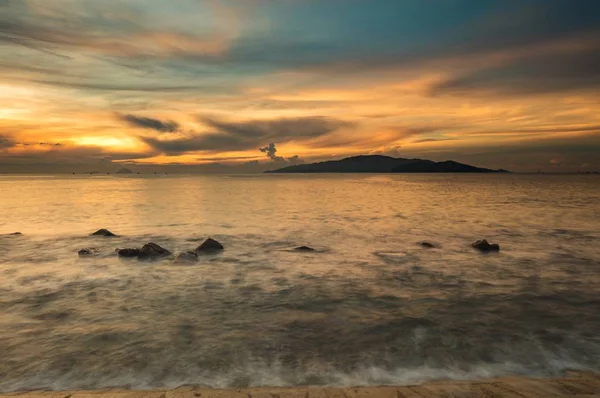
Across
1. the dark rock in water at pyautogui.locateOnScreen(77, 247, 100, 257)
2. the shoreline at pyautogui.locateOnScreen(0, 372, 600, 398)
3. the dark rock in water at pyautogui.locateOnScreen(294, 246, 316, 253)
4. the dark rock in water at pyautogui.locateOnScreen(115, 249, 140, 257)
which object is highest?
the shoreline at pyautogui.locateOnScreen(0, 372, 600, 398)

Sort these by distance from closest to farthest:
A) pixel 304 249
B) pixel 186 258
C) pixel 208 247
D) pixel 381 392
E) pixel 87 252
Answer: pixel 381 392, pixel 186 258, pixel 87 252, pixel 208 247, pixel 304 249

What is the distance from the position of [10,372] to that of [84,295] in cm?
569

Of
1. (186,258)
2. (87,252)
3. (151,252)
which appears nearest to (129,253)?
(151,252)

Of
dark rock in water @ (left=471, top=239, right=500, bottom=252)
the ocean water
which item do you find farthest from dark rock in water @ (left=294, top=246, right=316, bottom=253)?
dark rock in water @ (left=471, top=239, right=500, bottom=252)

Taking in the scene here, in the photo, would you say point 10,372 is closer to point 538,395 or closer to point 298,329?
point 298,329

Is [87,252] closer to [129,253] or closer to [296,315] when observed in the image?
[129,253]

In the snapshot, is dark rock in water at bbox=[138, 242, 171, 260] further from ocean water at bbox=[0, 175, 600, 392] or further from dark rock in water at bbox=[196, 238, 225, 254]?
dark rock in water at bbox=[196, 238, 225, 254]

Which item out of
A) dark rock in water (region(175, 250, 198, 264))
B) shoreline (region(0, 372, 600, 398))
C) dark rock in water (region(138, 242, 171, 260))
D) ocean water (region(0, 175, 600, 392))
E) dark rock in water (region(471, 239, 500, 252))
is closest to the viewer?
shoreline (region(0, 372, 600, 398))

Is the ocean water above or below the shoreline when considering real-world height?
below

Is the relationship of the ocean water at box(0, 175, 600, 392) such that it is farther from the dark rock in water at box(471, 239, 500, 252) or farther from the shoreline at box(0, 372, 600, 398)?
the shoreline at box(0, 372, 600, 398)

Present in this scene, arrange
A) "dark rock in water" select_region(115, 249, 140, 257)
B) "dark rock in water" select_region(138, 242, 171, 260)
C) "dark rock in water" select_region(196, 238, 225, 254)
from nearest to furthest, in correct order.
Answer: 1. "dark rock in water" select_region(138, 242, 171, 260)
2. "dark rock in water" select_region(115, 249, 140, 257)
3. "dark rock in water" select_region(196, 238, 225, 254)

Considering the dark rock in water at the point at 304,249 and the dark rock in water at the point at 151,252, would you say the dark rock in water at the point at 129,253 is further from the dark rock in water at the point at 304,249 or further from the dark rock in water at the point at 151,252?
the dark rock in water at the point at 304,249

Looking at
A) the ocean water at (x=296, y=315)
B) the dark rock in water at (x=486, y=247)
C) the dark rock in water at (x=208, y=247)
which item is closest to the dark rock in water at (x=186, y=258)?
the ocean water at (x=296, y=315)

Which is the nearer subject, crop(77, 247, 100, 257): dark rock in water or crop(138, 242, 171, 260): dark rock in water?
crop(138, 242, 171, 260): dark rock in water
